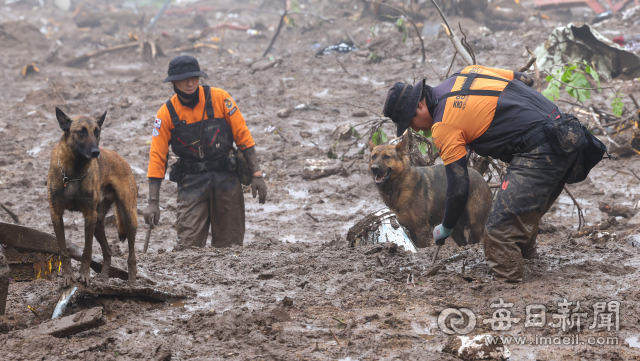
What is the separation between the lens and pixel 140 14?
82.6ft

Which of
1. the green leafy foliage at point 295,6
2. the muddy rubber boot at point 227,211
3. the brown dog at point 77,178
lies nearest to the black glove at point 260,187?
the muddy rubber boot at point 227,211

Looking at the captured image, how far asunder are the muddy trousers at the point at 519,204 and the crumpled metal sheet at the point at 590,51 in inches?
354

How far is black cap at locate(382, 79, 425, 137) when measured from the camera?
389 centimetres

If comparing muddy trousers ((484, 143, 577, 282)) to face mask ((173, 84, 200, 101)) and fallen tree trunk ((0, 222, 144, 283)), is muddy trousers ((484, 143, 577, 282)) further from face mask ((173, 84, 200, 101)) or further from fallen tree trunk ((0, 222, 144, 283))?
face mask ((173, 84, 200, 101))

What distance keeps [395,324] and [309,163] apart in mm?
6150

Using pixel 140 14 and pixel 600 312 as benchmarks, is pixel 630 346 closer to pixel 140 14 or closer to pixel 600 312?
pixel 600 312

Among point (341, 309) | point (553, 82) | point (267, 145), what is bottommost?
point (341, 309)

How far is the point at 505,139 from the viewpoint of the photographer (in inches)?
154

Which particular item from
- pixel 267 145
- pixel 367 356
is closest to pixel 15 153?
pixel 267 145

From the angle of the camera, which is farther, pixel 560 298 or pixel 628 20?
pixel 628 20

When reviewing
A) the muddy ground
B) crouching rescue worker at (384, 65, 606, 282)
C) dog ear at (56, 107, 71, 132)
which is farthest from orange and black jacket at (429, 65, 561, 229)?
dog ear at (56, 107, 71, 132)

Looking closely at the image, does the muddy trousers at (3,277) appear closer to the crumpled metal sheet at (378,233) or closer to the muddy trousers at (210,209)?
the muddy trousers at (210,209)

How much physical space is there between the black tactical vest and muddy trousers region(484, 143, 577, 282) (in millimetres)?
3254

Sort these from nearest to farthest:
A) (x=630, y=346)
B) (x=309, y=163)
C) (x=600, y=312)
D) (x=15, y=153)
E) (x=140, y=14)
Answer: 1. (x=630, y=346)
2. (x=600, y=312)
3. (x=309, y=163)
4. (x=15, y=153)
5. (x=140, y=14)
